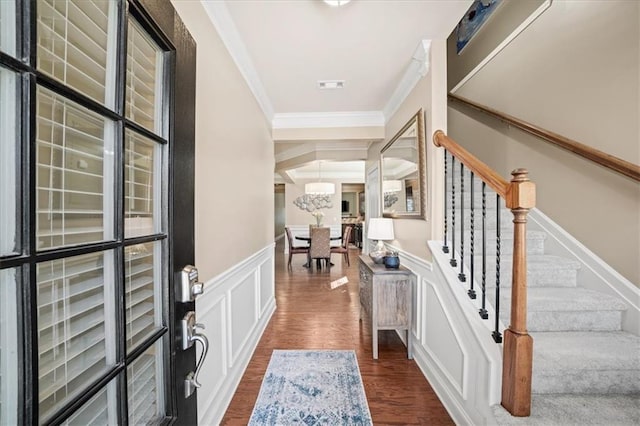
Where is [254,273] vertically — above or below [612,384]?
above

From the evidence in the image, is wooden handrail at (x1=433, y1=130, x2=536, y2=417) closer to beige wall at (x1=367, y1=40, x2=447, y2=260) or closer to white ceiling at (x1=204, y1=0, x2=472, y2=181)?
beige wall at (x1=367, y1=40, x2=447, y2=260)

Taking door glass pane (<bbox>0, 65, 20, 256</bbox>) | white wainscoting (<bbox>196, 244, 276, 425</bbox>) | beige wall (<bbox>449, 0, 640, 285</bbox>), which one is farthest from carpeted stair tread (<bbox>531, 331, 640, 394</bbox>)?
door glass pane (<bbox>0, 65, 20, 256</bbox>)

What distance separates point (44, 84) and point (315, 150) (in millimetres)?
4915

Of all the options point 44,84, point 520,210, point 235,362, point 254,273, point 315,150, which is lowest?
point 235,362

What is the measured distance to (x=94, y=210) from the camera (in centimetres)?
60

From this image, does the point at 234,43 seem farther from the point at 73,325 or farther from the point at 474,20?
the point at 474,20

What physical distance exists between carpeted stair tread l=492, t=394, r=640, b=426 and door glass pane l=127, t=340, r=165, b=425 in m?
1.45

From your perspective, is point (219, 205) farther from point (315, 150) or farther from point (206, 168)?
point (315, 150)

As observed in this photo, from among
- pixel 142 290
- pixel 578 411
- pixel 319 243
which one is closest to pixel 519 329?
pixel 578 411

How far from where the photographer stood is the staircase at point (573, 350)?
1.32 meters

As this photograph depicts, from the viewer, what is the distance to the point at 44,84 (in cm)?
46

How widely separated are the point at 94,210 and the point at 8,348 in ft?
0.93

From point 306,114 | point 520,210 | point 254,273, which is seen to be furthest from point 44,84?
point 306,114

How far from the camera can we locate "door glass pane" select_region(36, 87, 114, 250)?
49 cm
